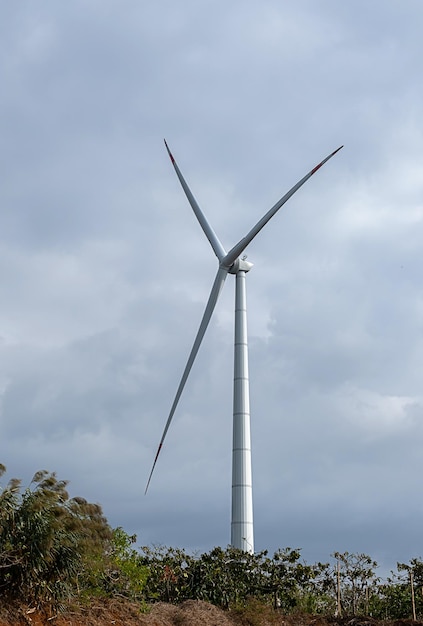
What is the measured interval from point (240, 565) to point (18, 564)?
13.2 m

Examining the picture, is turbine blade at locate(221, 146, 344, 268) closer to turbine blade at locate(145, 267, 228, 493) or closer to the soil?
turbine blade at locate(145, 267, 228, 493)

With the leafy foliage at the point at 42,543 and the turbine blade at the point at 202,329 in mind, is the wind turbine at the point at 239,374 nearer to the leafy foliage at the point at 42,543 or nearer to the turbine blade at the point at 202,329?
the turbine blade at the point at 202,329

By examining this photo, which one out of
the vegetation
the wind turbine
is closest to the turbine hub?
the wind turbine

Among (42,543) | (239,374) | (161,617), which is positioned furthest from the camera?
(239,374)

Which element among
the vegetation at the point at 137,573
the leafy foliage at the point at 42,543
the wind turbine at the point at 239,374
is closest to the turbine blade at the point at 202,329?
the wind turbine at the point at 239,374

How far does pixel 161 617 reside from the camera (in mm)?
28016

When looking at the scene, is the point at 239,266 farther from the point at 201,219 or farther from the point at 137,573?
the point at 137,573

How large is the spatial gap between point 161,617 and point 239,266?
21.7 metres

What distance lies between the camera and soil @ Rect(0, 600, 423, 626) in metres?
23.8

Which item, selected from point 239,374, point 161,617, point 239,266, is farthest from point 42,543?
point 239,266

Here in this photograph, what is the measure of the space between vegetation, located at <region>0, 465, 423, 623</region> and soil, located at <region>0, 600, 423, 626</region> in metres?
0.32

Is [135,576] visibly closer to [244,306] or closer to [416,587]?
[416,587]

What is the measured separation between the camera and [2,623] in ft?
74.5

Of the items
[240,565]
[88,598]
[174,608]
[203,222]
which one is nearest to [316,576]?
[240,565]
